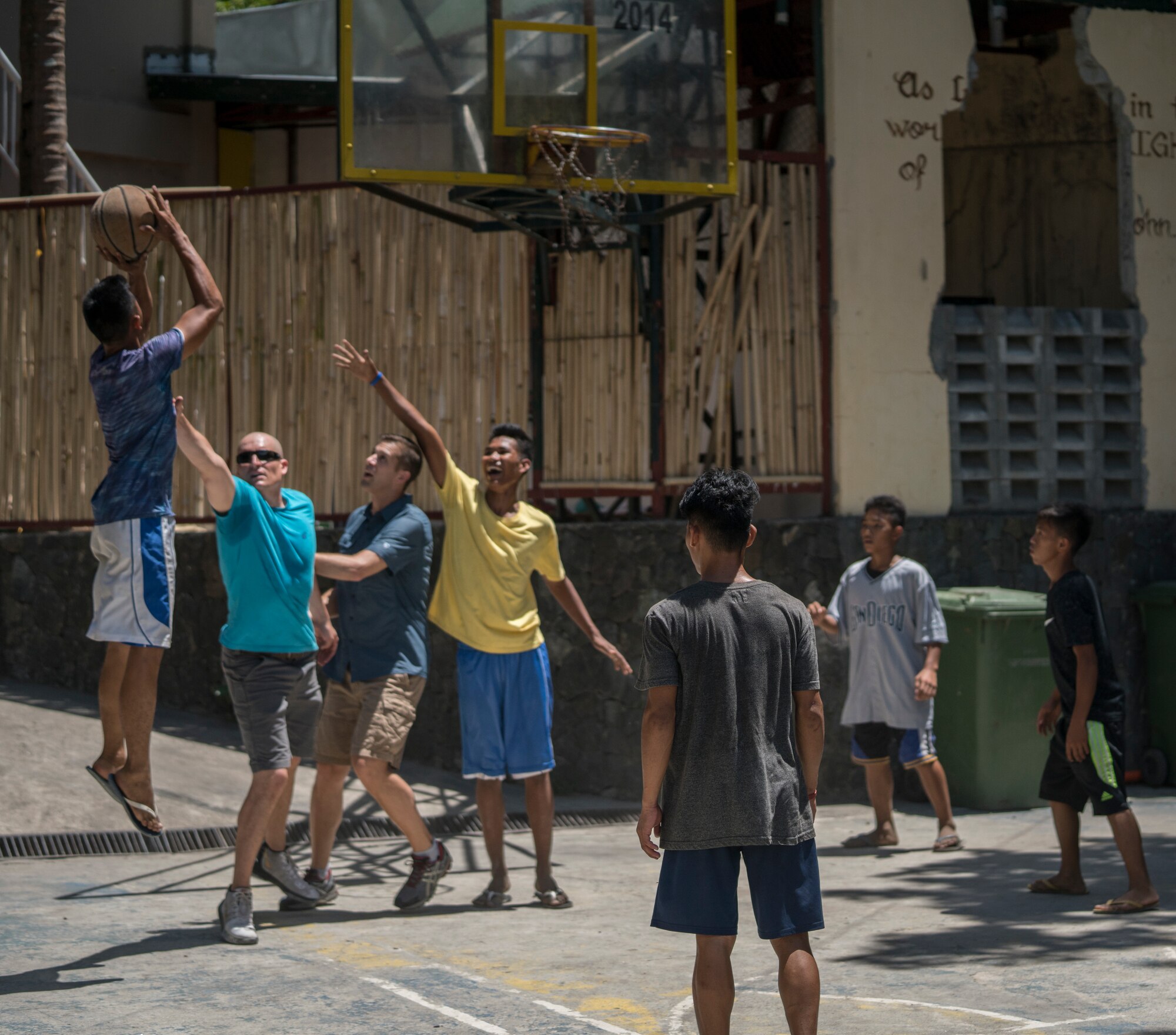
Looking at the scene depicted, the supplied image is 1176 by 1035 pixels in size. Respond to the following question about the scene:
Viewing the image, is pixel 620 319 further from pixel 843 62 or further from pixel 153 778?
pixel 153 778

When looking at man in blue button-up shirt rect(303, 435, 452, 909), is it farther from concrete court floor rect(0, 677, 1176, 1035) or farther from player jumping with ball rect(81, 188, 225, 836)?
player jumping with ball rect(81, 188, 225, 836)

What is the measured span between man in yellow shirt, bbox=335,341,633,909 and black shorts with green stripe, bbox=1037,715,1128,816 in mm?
1964

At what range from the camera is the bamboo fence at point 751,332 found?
9.99 m

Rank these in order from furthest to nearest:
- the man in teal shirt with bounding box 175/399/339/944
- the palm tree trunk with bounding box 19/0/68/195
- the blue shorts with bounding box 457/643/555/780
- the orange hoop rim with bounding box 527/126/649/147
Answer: the palm tree trunk with bounding box 19/0/68/195 < the orange hoop rim with bounding box 527/126/649/147 < the blue shorts with bounding box 457/643/555/780 < the man in teal shirt with bounding box 175/399/339/944

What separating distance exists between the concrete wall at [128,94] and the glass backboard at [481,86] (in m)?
9.67

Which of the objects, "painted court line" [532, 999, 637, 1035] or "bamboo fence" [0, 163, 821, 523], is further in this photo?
"bamboo fence" [0, 163, 821, 523]

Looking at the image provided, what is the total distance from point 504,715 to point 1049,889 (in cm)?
259

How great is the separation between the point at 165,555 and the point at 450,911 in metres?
2.26

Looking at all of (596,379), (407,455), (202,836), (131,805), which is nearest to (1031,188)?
(596,379)

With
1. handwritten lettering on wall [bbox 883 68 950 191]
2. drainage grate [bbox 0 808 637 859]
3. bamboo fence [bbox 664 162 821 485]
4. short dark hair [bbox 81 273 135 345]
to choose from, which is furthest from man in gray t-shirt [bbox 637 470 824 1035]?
handwritten lettering on wall [bbox 883 68 950 191]

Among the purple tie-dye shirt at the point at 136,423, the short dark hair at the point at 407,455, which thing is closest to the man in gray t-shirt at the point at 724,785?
the purple tie-dye shirt at the point at 136,423

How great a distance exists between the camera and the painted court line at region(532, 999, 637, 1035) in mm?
4926

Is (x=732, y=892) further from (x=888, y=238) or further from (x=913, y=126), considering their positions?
(x=913, y=126)

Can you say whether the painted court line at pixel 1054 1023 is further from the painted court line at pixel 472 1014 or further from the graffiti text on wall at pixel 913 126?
the graffiti text on wall at pixel 913 126
